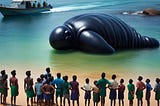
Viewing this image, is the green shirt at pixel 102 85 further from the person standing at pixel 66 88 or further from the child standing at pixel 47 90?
the child standing at pixel 47 90

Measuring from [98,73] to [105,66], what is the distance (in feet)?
5.18

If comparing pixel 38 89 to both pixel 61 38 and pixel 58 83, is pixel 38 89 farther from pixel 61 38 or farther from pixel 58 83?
pixel 61 38

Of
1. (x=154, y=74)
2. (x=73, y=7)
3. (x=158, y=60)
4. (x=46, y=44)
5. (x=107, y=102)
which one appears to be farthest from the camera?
(x=73, y=7)

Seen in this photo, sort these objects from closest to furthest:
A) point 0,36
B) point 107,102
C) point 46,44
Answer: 1. point 107,102
2. point 46,44
3. point 0,36

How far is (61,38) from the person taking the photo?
25094 mm

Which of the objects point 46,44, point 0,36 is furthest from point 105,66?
point 0,36

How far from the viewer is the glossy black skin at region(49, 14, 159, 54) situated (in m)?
24.7

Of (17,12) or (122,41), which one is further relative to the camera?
(17,12)

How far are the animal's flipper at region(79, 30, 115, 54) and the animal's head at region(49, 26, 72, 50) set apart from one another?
35.1 inches

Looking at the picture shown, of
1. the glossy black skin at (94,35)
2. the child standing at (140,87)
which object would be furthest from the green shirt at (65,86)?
the glossy black skin at (94,35)

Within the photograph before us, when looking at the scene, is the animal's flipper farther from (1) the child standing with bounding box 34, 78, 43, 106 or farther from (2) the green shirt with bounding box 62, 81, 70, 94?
(1) the child standing with bounding box 34, 78, 43, 106

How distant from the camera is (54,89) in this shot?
45.1 ft

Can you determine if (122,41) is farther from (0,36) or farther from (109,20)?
(0,36)

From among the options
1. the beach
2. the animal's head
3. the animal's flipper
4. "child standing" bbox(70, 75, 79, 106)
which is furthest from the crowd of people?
the animal's head
